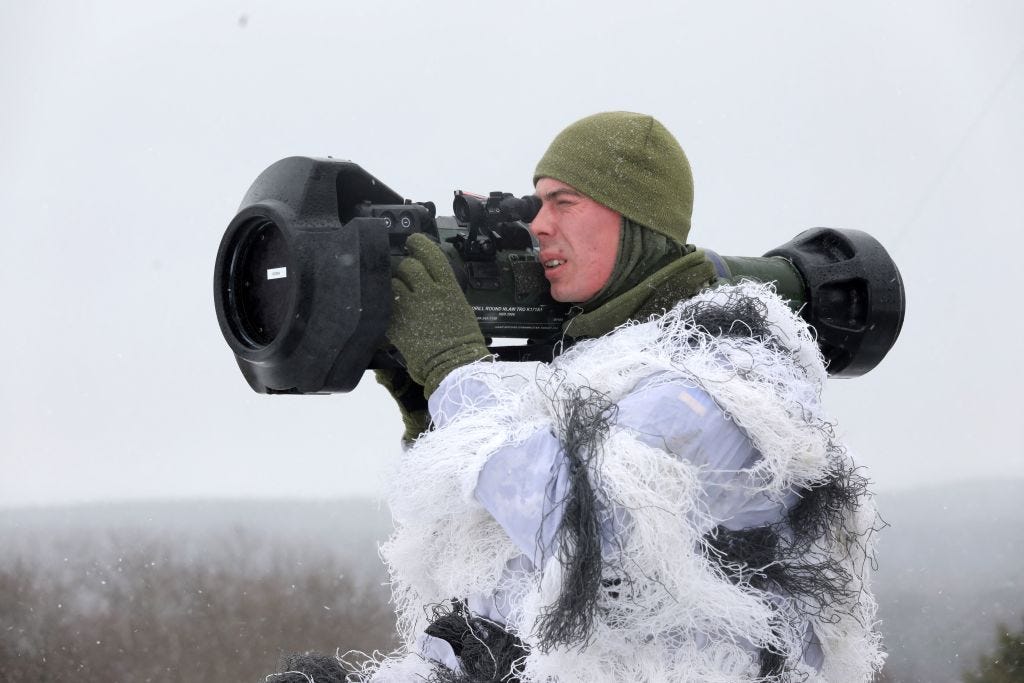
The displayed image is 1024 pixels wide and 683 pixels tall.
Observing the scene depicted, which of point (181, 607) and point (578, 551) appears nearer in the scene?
point (578, 551)

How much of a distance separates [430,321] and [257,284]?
0.76 ft

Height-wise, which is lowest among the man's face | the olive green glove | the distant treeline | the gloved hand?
the distant treeline

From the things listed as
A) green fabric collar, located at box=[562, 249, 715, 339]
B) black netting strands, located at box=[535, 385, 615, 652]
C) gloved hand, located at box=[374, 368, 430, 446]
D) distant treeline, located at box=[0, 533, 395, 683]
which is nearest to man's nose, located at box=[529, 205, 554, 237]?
green fabric collar, located at box=[562, 249, 715, 339]

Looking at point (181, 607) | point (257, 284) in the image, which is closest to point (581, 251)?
point (257, 284)

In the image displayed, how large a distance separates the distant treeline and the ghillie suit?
8.72ft

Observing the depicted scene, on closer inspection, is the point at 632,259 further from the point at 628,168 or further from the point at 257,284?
the point at 257,284

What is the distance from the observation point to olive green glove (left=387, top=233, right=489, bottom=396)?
4.09 ft

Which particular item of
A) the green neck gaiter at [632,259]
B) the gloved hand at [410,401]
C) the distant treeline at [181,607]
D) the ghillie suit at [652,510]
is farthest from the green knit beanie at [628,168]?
the distant treeline at [181,607]

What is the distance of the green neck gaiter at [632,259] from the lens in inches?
55.4

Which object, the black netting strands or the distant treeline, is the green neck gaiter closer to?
the black netting strands

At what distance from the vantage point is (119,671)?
3.78m

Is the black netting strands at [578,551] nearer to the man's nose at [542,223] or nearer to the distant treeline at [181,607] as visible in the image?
the man's nose at [542,223]

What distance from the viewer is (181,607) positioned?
12.7 ft

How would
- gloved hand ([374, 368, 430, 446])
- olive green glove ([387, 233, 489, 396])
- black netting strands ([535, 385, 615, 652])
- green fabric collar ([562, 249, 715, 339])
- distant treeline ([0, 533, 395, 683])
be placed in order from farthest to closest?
1. distant treeline ([0, 533, 395, 683])
2. gloved hand ([374, 368, 430, 446])
3. green fabric collar ([562, 249, 715, 339])
4. olive green glove ([387, 233, 489, 396])
5. black netting strands ([535, 385, 615, 652])
